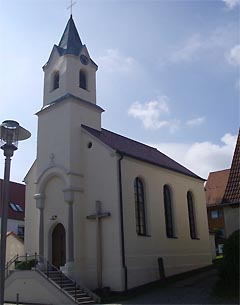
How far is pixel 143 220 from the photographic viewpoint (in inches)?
878

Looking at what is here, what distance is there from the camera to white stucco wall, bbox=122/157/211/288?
2047cm

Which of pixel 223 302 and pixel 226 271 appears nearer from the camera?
pixel 223 302

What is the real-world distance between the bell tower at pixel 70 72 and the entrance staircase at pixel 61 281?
1013 cm

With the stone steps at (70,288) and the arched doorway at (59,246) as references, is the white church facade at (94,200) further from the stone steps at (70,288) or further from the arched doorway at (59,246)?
the stone steps at (70,288)

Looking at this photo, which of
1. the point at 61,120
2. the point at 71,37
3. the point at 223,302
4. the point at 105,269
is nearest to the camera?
the point at 223,302

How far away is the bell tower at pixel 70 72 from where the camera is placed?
962 inches

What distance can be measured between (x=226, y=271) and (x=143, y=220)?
22.9ft

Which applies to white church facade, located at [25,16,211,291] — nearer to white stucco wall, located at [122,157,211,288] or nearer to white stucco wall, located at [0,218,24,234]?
white stucco wall, located at [122,157,211,288]

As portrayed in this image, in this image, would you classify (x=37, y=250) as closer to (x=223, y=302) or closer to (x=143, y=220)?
Result: (x=143, y=220)

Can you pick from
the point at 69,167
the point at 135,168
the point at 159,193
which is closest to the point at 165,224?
the point at 159,193

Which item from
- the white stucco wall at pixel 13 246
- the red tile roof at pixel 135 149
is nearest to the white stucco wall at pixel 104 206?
the red tile roof at pixel 135 149

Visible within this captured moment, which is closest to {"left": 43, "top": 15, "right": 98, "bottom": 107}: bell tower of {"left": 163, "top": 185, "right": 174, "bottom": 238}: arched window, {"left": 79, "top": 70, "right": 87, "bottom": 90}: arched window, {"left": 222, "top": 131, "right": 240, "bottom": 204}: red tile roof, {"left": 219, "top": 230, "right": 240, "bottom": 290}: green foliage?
{"left": 79, "top": 70, "right": 87, "bottom": 90}: arched window

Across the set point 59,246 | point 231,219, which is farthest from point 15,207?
point 231,219

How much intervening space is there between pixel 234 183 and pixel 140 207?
5534 millimetres
